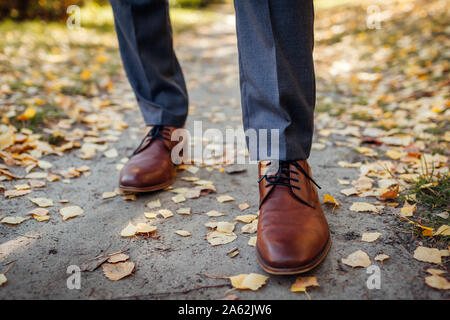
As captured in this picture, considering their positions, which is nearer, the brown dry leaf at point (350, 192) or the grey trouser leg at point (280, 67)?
the grey trouser leg at point (280, 67)

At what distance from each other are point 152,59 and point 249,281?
3.48 ft

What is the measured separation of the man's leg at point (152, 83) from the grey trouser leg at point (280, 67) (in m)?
0.54

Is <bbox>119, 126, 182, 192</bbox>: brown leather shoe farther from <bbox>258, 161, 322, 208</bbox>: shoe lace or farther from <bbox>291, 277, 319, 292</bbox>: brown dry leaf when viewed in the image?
<bbox>291, 277, 319, 292</bbox>: brown dry leaf

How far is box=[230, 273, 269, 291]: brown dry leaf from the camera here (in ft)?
3.06

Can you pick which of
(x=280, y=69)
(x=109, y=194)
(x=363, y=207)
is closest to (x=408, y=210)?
→ (x=363, y=207)

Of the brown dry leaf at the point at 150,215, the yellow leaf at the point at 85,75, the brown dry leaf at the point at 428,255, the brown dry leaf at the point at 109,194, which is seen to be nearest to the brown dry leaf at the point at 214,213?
the brown dry leaf at the point at 150,215

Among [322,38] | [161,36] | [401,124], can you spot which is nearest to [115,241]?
[161,36]

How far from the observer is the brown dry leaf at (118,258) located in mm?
1065

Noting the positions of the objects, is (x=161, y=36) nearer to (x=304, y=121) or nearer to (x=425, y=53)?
(x=304, y=121)

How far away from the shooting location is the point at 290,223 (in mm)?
1035

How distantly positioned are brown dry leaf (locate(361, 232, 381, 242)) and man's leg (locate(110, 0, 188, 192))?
32.6 inches

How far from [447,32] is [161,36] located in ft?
10.3

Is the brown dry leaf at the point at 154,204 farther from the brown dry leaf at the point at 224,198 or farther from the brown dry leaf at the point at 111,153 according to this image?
the brown dry leaf at the point at 111,153

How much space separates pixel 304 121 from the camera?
1.12 metres
